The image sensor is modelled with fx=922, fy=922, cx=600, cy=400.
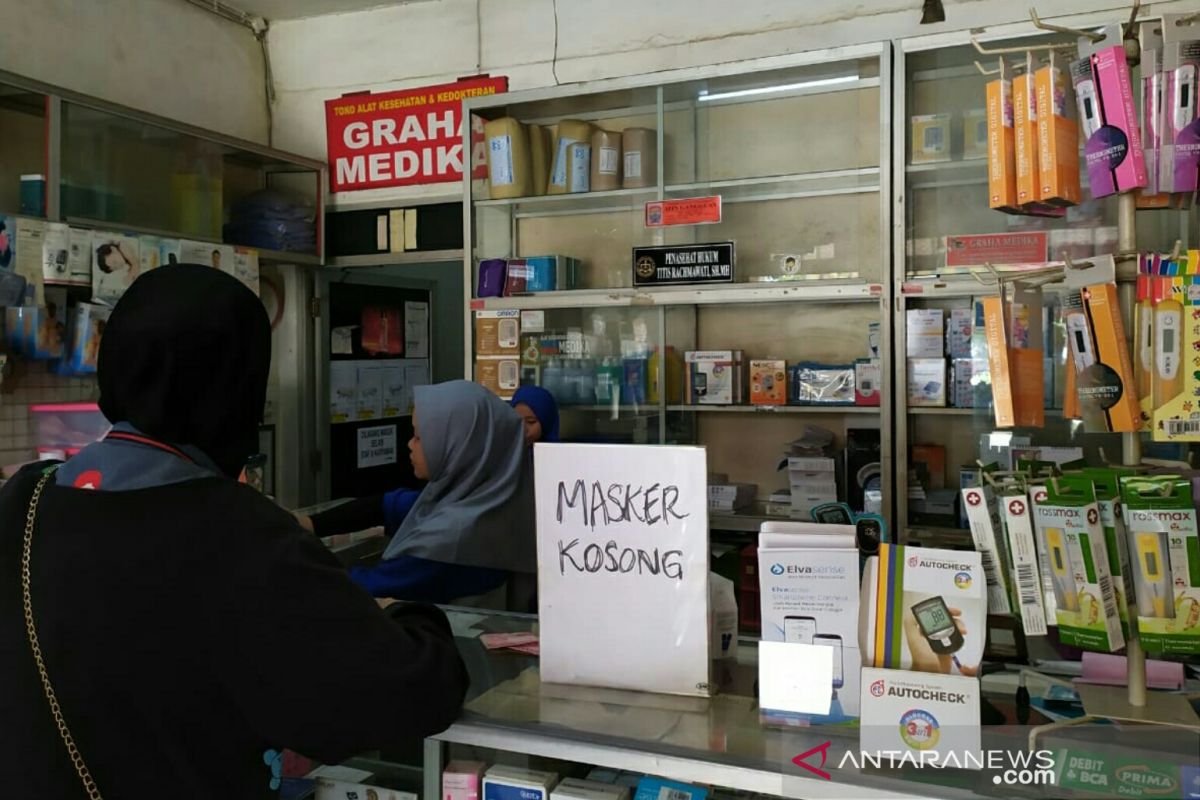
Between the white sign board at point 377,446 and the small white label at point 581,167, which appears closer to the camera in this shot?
the small white label at point 581,167

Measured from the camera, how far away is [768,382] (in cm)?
384

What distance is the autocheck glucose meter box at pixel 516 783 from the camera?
4.65 feet

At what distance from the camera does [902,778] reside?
3.92 ft

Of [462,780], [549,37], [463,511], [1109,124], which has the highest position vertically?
[549,37]

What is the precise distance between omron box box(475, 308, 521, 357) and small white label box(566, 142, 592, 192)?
0.59m

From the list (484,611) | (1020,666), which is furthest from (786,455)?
(1020,666)

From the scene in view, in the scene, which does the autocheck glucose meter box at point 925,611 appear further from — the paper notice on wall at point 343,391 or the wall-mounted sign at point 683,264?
the paper notice on wall at point 343,391

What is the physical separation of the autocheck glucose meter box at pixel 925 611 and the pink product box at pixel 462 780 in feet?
2.08

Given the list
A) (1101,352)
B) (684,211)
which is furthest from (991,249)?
(1101,352)

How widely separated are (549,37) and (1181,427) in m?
3.70

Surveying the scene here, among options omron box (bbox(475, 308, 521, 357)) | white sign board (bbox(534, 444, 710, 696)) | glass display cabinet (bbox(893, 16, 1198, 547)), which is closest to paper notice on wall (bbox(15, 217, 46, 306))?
omron box (bbox(475, 308, 521, 357))

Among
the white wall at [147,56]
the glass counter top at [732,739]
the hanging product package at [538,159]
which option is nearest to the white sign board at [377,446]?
the white wall at [147,56]

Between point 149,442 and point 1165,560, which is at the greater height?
point 149,442

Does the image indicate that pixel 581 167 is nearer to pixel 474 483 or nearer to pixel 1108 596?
pixel 474 483
